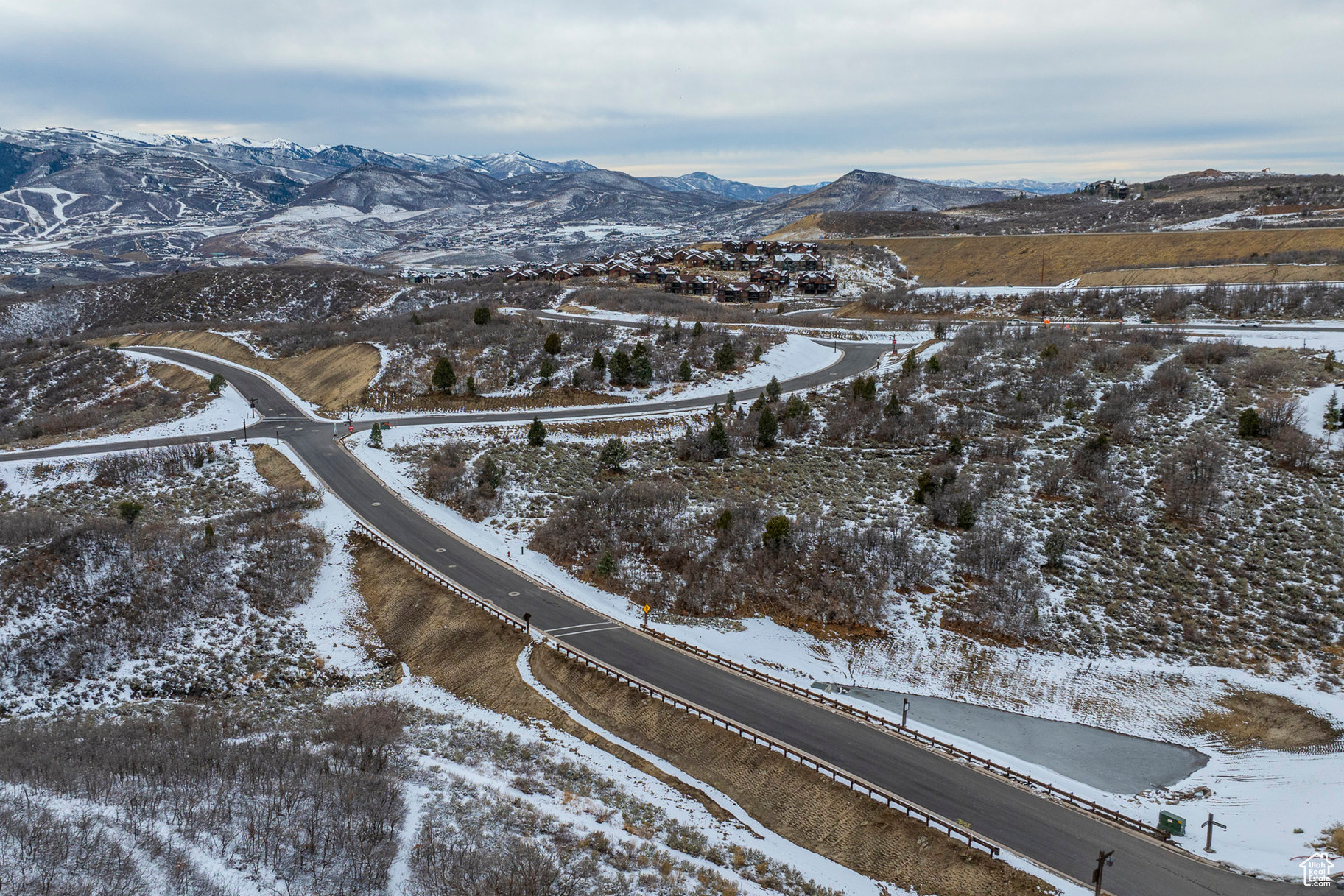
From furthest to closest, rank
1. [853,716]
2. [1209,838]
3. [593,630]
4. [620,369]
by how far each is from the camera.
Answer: [620,369], [593,630], [853,716], [1209,838]

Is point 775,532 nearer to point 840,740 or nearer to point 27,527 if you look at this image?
point 840,740

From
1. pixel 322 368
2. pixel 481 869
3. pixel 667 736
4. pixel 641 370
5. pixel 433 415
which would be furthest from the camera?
pixel 322 368

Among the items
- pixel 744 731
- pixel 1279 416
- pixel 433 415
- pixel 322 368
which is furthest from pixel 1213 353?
pixel 322 368

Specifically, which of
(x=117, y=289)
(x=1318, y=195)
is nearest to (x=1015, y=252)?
(x=1318, y=195)

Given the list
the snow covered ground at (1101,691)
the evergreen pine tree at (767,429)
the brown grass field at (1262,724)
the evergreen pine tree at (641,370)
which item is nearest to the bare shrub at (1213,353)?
the evergreen pine tree at (767,429)

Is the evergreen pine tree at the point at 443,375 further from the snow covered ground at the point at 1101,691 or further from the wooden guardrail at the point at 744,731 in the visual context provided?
the wooden guardrail at the point at 744,731

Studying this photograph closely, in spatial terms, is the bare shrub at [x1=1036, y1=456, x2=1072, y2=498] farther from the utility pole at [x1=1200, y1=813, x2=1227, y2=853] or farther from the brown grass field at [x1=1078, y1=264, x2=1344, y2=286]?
the brown grass field at [x1=1078, y1=264, x2=1344, y2=286]
